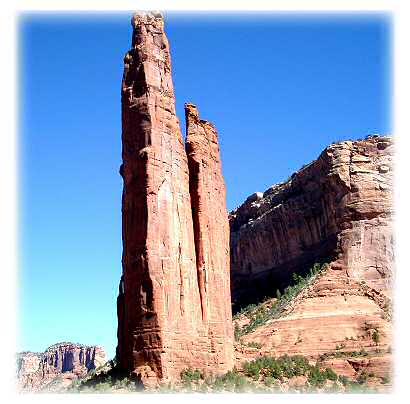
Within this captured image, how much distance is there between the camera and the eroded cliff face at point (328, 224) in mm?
69312

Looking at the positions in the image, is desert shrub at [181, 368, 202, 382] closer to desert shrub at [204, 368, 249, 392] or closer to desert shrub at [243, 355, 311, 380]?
desert shrub at [204, 368, 249, 392]

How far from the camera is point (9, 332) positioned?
830 inches

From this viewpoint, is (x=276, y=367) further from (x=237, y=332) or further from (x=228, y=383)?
(x=237, y=332)

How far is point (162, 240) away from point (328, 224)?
40216 mm

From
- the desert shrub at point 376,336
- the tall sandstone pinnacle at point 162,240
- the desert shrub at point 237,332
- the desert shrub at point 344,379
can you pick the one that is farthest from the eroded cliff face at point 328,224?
the tall sandstone pinnacle at point 162,240

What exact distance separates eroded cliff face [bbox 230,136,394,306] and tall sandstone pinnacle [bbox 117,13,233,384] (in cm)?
2685

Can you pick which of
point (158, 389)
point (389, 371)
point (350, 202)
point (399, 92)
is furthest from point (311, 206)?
point (399, 92)

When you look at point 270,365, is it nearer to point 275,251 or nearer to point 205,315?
point 205,315

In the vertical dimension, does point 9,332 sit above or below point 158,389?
above

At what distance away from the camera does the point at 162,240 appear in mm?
38781

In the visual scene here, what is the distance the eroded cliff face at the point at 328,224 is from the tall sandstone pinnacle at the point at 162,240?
1057 inches

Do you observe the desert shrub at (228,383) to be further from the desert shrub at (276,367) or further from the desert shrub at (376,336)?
the desert shrub at (376,336)

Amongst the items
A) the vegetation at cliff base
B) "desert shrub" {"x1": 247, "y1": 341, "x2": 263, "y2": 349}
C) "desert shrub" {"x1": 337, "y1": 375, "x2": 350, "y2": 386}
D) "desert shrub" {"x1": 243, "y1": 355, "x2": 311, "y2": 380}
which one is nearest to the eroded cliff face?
the vegetation at cliff base

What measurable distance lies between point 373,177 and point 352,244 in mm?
7318
